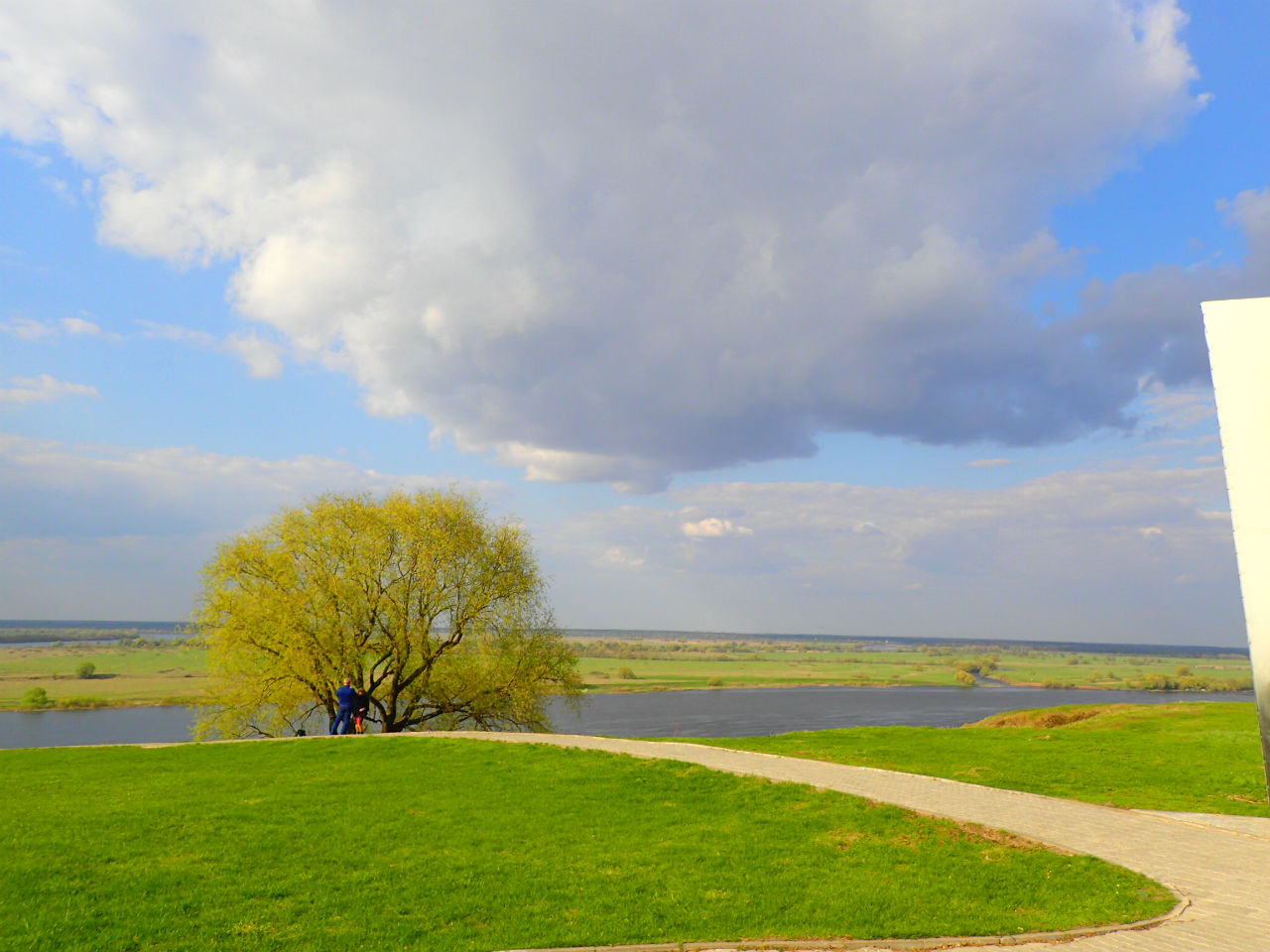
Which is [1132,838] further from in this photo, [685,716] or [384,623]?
[685,716]

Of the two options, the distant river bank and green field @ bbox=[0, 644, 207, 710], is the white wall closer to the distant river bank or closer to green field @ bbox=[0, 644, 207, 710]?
the distant river bank

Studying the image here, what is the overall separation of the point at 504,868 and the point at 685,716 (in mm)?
54277

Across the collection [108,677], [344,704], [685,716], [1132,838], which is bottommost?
[108,677]

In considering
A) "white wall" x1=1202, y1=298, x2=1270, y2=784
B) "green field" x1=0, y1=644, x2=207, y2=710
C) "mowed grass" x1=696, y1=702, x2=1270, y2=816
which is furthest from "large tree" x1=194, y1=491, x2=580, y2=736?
"white wall" x1=1202, y1=298, x2=1270, y2=784

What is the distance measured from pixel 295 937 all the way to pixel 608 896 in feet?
10.5

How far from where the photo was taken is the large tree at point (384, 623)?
1150 inches

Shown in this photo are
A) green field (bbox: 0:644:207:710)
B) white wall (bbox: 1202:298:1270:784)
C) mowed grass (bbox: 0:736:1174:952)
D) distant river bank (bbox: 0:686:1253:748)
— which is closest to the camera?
white wall (bbox: 1202:298:1270:784)

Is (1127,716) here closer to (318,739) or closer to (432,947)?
(318,739)

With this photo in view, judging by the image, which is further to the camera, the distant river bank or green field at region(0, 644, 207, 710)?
green field at region(0, 644, 207, 710)

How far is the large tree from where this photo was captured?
29203mm

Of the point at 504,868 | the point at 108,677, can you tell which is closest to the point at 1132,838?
the point at 504,868

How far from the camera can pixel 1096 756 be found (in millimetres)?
20469

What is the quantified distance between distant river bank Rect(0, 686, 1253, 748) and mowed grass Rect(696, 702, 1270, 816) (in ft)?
51.2

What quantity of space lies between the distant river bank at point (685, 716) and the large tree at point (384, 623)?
4314 mm
